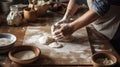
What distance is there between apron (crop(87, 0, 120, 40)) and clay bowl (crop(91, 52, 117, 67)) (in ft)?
1.61

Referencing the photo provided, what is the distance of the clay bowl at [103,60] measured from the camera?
1167 millimetres

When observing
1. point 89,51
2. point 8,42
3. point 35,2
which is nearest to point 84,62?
point 89,51

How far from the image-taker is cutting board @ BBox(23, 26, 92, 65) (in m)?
1.33

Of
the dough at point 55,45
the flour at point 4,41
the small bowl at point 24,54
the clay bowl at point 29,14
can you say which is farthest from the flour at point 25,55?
the clay bowl at point 29,14

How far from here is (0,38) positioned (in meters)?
1.45

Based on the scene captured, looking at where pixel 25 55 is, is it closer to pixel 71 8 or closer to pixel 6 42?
pixel 6 42

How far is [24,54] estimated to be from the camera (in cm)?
129

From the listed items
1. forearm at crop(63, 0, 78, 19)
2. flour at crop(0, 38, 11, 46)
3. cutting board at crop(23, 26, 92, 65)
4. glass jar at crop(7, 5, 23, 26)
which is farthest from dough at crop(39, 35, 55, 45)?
forearm at crop(63, 0, 78, 19)

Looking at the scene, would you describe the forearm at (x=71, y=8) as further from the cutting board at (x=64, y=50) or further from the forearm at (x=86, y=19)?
the forearm at (x=86, y=19)

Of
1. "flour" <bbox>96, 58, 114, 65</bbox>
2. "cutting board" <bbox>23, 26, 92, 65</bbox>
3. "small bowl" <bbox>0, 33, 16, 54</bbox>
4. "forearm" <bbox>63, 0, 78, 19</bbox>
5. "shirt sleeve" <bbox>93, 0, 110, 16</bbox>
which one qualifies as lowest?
"cutting board" <bbox>23, 26, 92, 65</bbox>

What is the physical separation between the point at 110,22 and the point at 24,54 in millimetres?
817

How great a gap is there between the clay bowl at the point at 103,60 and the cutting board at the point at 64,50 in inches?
3.6

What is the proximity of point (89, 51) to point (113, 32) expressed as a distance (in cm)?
40

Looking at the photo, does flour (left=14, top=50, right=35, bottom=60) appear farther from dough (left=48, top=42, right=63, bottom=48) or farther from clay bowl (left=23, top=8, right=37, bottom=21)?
clay bowl (left=23, top=8, right=37, bottom=21)
